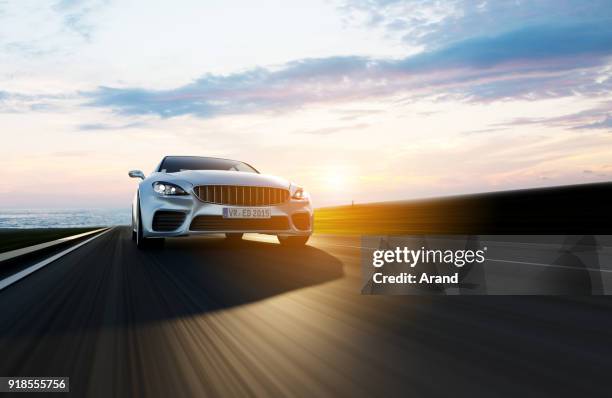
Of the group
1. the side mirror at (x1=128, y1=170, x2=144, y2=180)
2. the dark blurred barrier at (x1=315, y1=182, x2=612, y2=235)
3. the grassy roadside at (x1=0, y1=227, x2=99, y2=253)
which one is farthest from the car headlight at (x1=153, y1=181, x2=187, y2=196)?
the dark blurred barrier at (x1=315, y1=182, x2=612, y2=235)

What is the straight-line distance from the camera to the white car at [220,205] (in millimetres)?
9430

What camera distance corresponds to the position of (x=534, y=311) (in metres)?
4.39

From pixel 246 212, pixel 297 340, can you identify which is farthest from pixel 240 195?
pixel 297 340

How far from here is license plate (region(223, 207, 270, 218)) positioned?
373 inches

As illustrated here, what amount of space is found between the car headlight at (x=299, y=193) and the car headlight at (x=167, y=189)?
5.71 feet

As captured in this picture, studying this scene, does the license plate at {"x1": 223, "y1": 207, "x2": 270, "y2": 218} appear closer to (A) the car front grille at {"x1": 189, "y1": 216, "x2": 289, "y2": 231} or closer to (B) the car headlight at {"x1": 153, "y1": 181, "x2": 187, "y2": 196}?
(A) the car front grille at {"x1": 189, "y1": 216, "x2": 289, "y2": 231}

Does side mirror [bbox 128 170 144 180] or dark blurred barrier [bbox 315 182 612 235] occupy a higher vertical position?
side mirror [bbox 128 170 144 180]

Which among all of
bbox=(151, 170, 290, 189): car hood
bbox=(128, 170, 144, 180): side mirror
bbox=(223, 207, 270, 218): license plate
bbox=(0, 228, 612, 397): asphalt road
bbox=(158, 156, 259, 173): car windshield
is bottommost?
bbox=(0, 228, 612, 397): asphalt road

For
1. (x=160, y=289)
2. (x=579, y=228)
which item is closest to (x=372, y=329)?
(x=160, y=289)

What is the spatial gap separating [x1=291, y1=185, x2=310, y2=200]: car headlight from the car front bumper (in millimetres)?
132

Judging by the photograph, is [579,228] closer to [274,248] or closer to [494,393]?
[274,248]

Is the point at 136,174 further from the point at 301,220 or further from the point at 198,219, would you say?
the point at 301,220

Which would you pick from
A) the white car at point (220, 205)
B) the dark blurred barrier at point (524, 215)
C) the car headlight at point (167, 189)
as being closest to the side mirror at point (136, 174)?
the white car at point (220, 205)

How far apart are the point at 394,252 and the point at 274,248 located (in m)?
5.37
